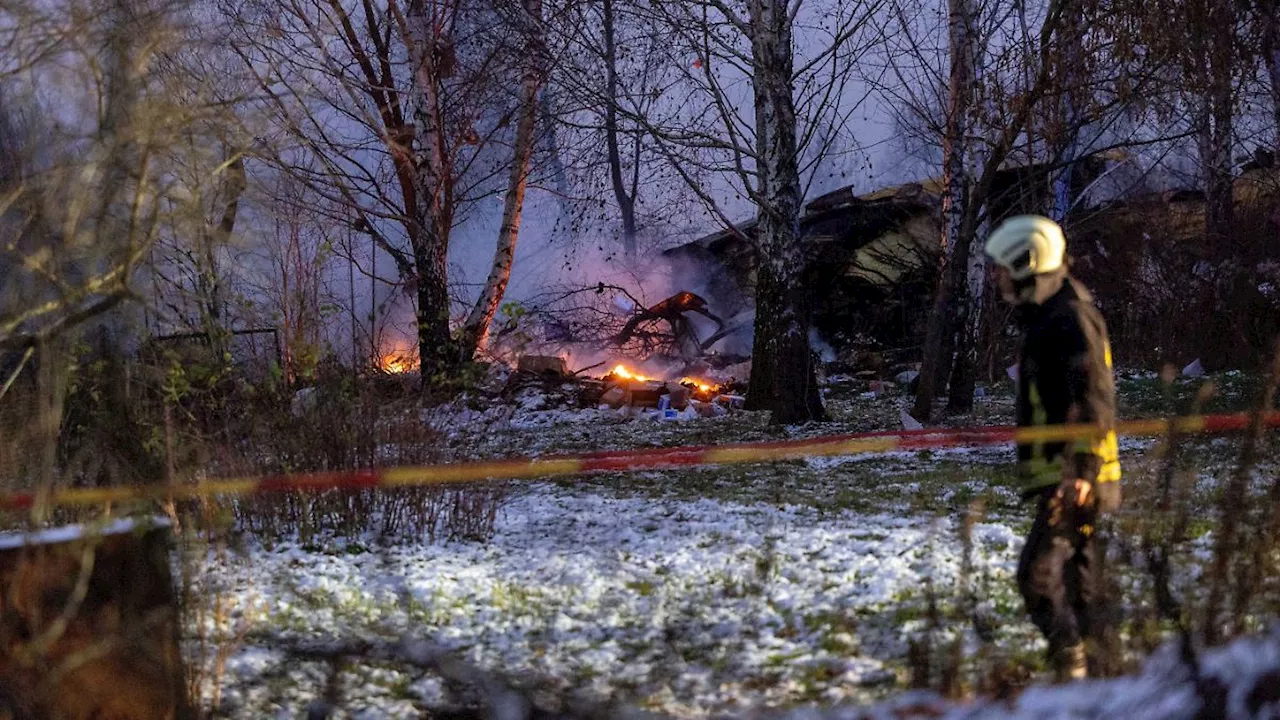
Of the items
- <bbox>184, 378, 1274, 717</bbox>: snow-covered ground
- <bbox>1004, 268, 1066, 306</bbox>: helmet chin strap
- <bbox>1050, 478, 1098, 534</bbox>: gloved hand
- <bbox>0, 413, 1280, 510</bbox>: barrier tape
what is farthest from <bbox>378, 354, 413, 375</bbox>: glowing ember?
<bbox>1050, 478, 1098, 534</bbox>: gloved hand

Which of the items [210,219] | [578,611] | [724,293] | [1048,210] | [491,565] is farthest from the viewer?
[724,293]

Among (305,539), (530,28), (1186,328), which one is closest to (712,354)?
(1186,328)

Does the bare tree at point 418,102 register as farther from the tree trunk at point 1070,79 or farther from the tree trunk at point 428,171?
the tree trunk at point 1070,79

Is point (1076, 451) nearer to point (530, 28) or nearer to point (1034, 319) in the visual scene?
point (1034, 319)

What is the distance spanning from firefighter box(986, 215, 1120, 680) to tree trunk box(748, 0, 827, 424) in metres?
7.87

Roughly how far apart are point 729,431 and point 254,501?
5.90 metres

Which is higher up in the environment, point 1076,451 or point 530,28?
point 530,28

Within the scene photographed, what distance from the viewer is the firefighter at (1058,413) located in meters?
3.60

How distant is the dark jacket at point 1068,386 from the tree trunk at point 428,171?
10.1m

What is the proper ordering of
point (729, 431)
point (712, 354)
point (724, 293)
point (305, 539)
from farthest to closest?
point (724, 293) → point (712, 354) → point (729, 431) → point (305, 539)

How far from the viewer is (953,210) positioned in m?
12.7

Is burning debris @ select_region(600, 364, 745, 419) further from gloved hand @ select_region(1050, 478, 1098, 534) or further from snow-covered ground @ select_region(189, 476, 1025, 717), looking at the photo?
gloved hand @ select_region(1050, 478, 1098, 534)

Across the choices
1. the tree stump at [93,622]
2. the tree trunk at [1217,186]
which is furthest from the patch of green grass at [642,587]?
the tree trunk at [1217,186]

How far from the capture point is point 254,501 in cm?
653
